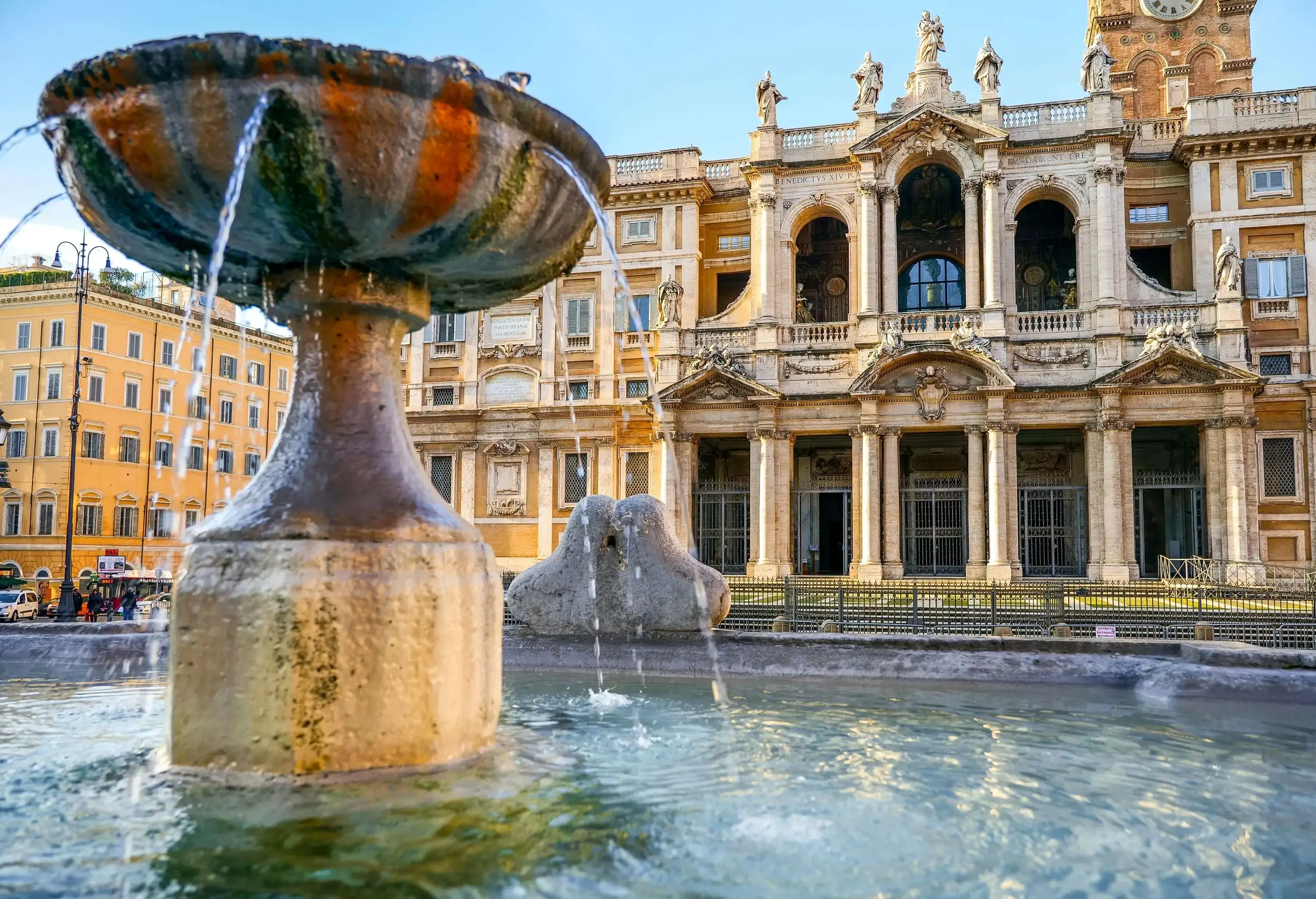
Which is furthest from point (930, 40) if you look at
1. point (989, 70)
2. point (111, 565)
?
point (111, 565)

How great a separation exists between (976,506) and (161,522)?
1223 inches

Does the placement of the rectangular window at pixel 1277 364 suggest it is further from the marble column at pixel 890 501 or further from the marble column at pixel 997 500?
the marble column at pixel 890 501

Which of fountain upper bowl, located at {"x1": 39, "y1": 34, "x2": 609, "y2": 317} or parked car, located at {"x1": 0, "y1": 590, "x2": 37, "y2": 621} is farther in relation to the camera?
parked car, located at {"x1": 0, "y1": 590, "x2": 37, "y2": 621}

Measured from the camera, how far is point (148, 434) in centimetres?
4016

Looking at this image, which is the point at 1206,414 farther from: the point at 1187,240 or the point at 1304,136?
the point at 1304,136

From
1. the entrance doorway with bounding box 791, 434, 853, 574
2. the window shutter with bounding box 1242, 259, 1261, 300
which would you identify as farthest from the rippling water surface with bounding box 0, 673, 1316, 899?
the window shutter with bounding box 1242, 259, 1261, 300

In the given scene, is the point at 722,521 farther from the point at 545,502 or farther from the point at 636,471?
the point at 545,502

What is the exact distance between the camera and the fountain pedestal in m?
3.92

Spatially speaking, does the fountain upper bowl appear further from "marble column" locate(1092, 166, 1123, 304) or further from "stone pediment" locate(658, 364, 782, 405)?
"marble column" locate(1092, 166, 1123, 304)

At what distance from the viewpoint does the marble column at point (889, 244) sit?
28.6 meters

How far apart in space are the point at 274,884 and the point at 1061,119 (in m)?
30.4

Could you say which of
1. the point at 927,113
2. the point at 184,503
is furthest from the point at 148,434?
the point at 927,113

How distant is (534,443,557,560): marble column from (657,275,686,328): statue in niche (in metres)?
5.67

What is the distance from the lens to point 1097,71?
92.3ft
